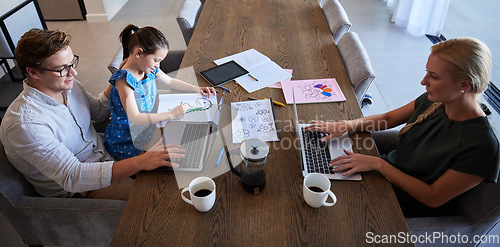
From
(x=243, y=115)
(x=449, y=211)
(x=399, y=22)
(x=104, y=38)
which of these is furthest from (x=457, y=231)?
(x=104, y=38)

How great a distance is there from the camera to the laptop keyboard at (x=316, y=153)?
1.37 metres

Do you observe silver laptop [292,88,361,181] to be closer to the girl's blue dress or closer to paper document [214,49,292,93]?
paper document [214,49,292,93]

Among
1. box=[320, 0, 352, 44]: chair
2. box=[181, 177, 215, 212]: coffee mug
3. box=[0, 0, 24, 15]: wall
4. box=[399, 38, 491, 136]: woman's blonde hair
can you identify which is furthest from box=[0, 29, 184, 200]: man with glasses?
box=[0, 0, 24, 15]: wall

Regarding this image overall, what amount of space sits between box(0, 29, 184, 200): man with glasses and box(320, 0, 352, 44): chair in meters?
1.53

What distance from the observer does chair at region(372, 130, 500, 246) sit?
49.1 inches

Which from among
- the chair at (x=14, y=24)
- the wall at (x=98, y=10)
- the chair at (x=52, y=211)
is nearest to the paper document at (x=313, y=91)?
the chair at (x=52, y=211)

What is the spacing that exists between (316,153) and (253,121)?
0.35 metres

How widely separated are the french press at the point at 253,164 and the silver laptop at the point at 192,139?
20 cm

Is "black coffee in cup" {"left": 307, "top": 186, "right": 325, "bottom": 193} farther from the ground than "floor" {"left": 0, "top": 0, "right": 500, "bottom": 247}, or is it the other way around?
"black coffee in cup" {"left": 307, "top": 186, "right": 325, "bottom": 193}

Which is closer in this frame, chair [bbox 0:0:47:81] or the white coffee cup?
the white coffee cup

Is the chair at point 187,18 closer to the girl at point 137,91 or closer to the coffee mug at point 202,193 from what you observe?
the girl at point 137,91

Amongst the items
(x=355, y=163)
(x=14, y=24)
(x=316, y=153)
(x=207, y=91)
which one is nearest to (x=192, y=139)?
(x=207, y=91)

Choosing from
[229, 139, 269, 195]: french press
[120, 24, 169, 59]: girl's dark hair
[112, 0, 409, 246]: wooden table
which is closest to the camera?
[112, 0, 409, 246]: wooden table

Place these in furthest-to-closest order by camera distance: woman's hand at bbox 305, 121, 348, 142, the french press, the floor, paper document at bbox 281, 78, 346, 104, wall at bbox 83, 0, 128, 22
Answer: wall at bbox 83, 0, 128, 22, the floor, paper document at bbox 281, 78, 346, 104, woman's hand at bbox 305, 121, 348, 142, the french press
